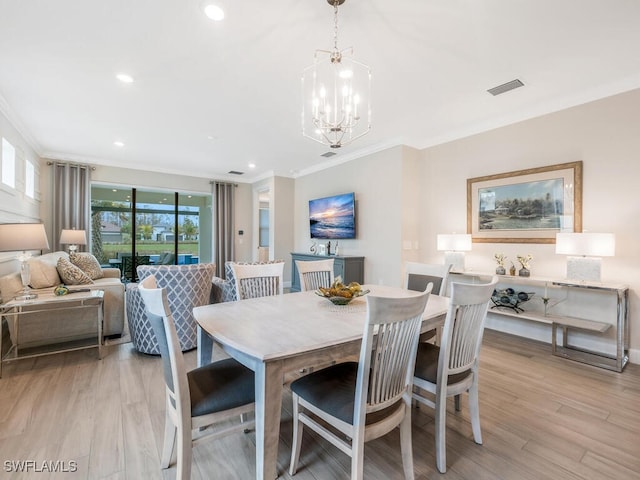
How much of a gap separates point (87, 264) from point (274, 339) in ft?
15.2

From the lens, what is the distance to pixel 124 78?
2.97 metres

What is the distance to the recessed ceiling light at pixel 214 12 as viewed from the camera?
2.04 m

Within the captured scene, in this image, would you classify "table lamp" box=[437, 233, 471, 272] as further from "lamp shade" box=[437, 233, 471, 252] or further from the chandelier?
the chandelier

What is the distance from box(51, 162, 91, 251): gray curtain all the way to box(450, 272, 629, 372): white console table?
6.81m

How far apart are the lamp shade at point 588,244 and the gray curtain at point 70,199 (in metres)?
7.38

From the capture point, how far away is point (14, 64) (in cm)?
274

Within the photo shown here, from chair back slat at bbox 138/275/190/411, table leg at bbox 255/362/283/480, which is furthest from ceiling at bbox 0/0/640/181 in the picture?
table leg at bbox 255/362/283/480

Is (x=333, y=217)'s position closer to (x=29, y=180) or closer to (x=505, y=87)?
(x=505, y=87)

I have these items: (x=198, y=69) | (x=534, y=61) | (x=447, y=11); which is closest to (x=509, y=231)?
(x=534, y=61)

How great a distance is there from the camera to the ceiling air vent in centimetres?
304

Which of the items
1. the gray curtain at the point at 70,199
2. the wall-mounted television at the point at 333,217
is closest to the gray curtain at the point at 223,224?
the wall-mounted television at the point at 333,217

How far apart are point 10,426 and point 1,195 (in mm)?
2767

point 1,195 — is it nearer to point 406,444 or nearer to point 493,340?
point 406,444

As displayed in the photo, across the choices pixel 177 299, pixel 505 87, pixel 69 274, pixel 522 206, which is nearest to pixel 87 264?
pixel 69 274
